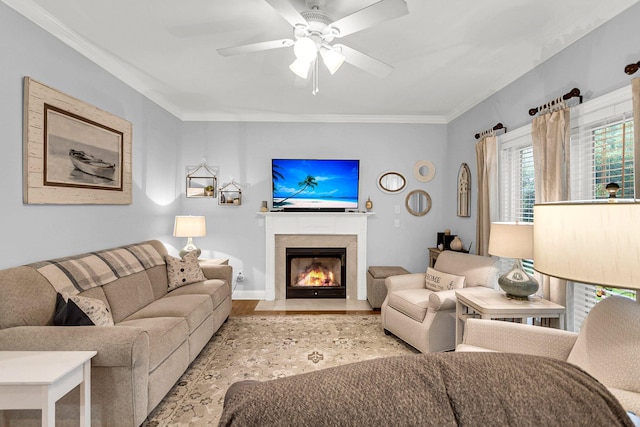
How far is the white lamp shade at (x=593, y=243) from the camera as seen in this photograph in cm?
85

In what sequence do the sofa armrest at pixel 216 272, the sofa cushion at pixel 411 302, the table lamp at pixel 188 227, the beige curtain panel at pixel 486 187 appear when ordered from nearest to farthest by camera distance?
the sofa cushion at pixel 411 302 < the beige curtain panel at pixel 486 187 < the sofa armrest at pixel 216 272 < the table lamp at pixel 188 227

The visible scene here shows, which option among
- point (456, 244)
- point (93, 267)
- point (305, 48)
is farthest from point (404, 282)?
point (93, 267)

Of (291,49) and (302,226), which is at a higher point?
(291,49)

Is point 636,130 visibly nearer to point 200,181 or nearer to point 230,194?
point 230,194

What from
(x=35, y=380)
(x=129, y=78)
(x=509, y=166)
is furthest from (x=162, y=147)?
(x=509, y=166)

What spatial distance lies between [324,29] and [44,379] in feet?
7.51

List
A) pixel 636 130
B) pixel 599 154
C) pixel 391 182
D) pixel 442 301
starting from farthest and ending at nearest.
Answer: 1. pixel 391 182
2. pixel 442 301
3. pixel 599 154
4. pixel 636 130

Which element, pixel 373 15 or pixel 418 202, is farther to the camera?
pixel 418 202

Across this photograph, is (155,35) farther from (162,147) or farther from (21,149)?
(162,147)

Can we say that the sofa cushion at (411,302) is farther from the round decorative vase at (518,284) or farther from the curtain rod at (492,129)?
the curtain rod at (492,129)

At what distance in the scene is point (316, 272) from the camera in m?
4.75

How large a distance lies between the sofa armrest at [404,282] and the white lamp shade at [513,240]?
1131 mm

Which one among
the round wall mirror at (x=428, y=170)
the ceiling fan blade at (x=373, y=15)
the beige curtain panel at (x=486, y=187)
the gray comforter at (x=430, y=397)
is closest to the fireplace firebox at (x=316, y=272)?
the round wall mirror at (x=428, y=170)

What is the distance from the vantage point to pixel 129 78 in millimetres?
3277
